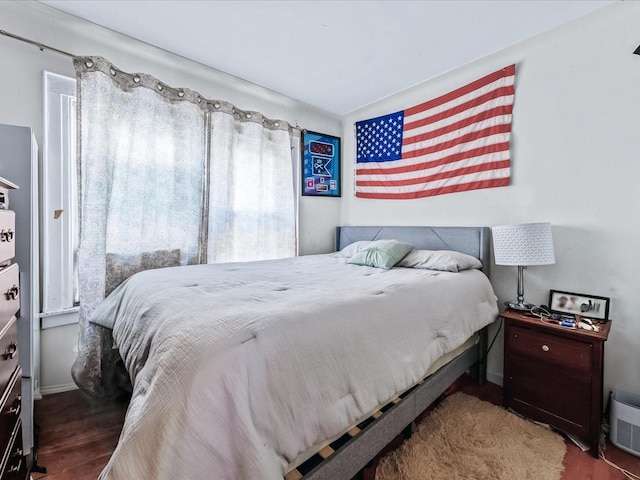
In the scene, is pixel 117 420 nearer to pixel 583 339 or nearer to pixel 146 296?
pixel 146 296

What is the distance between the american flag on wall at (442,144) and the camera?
7.30 ft

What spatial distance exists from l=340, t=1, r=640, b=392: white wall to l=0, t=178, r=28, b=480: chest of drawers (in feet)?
9.06

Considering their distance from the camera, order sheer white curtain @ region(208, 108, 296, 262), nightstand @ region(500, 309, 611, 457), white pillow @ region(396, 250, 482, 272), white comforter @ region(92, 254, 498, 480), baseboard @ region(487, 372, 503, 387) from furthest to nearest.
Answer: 1. sheer white curtain @ region(208, 108, 296, 262)
2. baseboard @ region(487, 372, 503, 387)
3. white pillow @ region(396, 250, 482, 272)
4. nightstand @ region(500, 309, 611, 457)
5. white comforter @ region(92, 254, 498, 480)

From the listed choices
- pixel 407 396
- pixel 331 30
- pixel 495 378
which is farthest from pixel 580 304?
pixel 331 30

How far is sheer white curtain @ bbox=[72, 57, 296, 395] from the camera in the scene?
1.95 metres

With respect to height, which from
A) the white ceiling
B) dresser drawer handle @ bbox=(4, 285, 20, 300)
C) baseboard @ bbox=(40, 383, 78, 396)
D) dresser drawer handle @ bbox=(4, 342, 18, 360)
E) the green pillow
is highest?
the white ceiling

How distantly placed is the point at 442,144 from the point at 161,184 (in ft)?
Answer: 8.11

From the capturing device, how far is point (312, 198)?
339 centimetres

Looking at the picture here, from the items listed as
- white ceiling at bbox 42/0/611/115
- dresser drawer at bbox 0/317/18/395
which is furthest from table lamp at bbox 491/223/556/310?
dresser drawer at bbox 0/317/18/395

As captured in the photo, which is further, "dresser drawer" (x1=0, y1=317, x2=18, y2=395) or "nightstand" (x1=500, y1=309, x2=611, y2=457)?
"nightstand" (x1=500, y1=309, x2=611, y2=457)

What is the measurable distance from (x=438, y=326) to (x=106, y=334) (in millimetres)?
2153

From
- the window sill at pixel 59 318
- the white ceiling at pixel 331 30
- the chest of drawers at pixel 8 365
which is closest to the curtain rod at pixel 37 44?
the white ceiling at pixel 331 30

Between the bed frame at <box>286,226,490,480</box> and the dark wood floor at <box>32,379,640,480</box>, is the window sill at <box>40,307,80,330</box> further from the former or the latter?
the bed frame at <box>286,226,490,480</box>

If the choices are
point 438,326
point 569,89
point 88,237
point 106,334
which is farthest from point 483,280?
point 88,237
